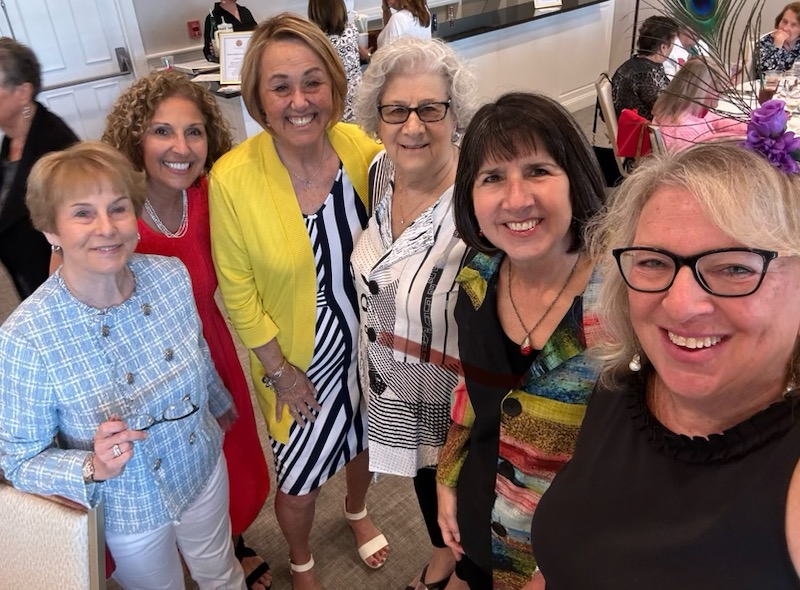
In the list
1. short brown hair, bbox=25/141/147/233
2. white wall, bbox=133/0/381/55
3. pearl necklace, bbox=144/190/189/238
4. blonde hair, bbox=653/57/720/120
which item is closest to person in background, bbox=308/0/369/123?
blonde hair, bbox=653/57/720/120

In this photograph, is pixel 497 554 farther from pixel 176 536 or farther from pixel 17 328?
pixel 17 328

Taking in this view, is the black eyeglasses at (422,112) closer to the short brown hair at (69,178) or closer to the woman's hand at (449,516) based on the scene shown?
the short brown hair at (69,178)

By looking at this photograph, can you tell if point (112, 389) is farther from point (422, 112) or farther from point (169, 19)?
point (169, 19)

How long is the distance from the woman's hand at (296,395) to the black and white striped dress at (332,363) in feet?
0.08

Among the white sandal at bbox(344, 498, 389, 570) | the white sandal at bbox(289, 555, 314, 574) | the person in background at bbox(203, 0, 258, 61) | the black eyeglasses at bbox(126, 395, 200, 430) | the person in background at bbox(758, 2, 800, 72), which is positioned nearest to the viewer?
the black eyeglasses at bbox(126, 395, 200, 430)

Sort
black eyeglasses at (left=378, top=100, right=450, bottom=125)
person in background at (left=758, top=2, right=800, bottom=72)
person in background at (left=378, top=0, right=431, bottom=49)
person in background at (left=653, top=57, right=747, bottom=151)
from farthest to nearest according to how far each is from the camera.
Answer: person in background at (left=378, top=0, right=431, bottom=49)
person in background at (left=758, top=2, right=800, bottom=72)
black eyeglasses at (left=378, top=100, right=450, bottom=125)
person in background at (left=653, top=57, right=747, bottom=151)

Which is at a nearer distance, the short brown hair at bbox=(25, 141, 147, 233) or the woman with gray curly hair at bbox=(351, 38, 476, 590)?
the short brown hair at bbox=(25, 141, 147, 233)

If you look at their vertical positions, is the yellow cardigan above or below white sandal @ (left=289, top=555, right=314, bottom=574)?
above

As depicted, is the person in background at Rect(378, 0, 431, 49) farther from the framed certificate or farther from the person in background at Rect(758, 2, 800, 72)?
the person in background at Rect(758, 2, 800, 72)

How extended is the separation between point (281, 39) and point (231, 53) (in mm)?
2785

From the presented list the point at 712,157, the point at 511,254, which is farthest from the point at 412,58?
the point at 712,157

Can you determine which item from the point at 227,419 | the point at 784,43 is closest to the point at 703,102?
the point at 227,419

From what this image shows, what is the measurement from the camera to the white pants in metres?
1.53

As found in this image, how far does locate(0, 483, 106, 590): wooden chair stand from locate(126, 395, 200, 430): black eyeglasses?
8.9 inches
